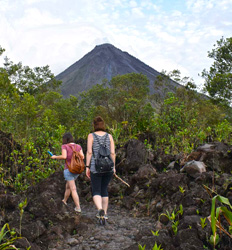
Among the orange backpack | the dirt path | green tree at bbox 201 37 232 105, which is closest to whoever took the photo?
the dirt path

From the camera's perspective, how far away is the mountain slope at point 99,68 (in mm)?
128250

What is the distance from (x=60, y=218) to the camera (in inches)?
169

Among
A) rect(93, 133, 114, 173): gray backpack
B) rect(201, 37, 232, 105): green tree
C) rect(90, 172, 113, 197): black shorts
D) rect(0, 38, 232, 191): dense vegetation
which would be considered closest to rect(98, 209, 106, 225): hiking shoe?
rect(90, 172, 113, 197): black shorts

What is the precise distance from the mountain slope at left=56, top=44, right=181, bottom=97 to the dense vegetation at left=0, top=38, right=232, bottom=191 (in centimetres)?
8994

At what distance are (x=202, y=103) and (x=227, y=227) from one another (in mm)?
18630

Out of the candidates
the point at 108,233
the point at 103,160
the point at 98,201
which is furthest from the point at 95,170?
the point at 108,233

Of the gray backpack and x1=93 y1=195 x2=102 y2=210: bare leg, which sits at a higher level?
the gray backpack

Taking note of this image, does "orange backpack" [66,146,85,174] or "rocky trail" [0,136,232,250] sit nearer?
"rocky trail" [0,136,232,250]

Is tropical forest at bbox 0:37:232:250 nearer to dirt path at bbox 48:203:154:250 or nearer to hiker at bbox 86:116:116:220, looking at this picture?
dirt path at bbox 48:203:154:250

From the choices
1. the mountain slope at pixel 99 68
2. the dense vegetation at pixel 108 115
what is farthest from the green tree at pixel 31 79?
the mountain slope at pixel 99 68

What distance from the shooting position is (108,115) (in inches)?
890

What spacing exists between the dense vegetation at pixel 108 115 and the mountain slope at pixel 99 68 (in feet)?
295

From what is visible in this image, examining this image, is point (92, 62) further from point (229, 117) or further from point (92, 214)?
point (92, 214)

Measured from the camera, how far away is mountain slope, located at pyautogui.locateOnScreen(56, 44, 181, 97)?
128 m
